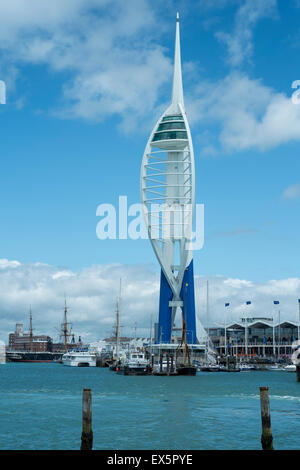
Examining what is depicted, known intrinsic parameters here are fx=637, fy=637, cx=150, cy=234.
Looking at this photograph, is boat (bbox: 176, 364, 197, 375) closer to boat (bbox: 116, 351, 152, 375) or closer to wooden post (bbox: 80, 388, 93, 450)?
boat (bbox: 116, 351, 152, 375)

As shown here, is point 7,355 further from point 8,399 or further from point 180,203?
point 8,399

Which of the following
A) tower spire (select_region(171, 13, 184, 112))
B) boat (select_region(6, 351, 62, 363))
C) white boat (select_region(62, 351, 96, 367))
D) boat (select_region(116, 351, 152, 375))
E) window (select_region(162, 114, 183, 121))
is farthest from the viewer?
boat (select_region(6, 351, 62, 363))

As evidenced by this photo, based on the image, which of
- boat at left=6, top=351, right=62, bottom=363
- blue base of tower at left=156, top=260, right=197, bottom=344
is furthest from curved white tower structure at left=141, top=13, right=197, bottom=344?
boat at left=6, top=351, right=62, bottom=363

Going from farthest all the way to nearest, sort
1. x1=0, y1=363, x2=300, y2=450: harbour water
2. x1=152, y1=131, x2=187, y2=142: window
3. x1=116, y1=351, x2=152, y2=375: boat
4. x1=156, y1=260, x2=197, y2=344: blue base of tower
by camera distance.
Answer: x1=156, y1=260, x2=197, y2=344: blue base of tower → x1=152, y1=131, x2=187, y2=142: window → x1=116, y1=351, x2=152, y2=375: boat → x1=0, y1=363, x2=300, y2=450: harbour water

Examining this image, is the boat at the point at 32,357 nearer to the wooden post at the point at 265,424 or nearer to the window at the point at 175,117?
the window at the point at 175,117

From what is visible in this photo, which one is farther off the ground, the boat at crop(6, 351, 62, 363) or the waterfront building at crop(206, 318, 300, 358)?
the waterfront building at crop(206, 318, 300, 358)

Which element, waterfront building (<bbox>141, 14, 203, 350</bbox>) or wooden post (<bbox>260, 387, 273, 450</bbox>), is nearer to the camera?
wooden post (<bbox>260, 387, 273, 450</bbox>)

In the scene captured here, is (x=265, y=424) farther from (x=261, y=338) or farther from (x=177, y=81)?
(x=261, y=338)

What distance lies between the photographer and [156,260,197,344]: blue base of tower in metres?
104

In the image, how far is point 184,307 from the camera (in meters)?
104

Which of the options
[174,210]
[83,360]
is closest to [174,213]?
[174,210]

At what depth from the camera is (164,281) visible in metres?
104

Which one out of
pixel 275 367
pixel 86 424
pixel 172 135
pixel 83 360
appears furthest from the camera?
pixel 83 360
